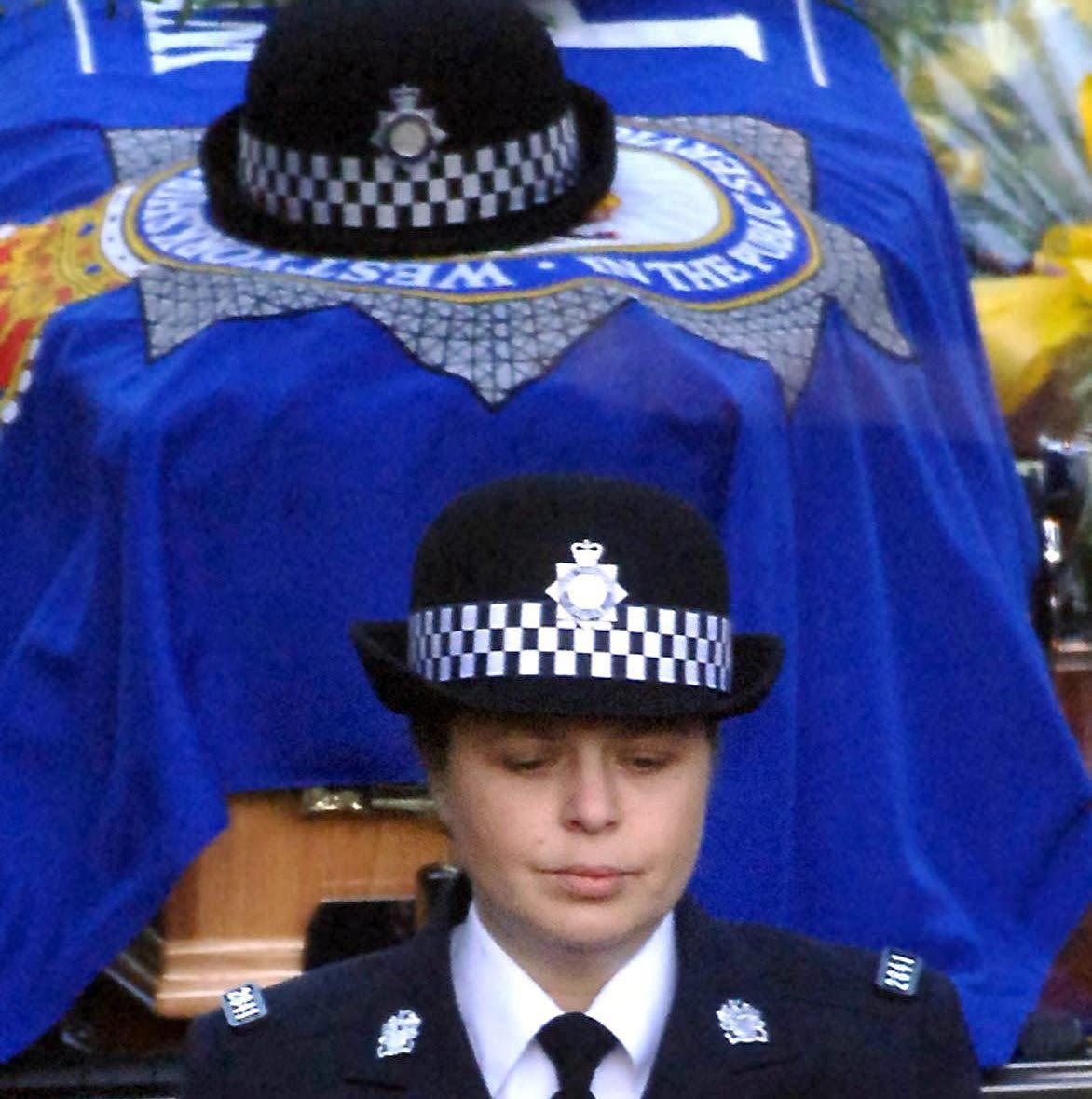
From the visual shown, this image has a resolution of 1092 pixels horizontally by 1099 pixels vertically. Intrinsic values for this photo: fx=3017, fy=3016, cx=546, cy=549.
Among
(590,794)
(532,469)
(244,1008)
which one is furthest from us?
(532,469)

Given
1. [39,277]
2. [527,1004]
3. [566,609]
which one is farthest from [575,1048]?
[39,277]

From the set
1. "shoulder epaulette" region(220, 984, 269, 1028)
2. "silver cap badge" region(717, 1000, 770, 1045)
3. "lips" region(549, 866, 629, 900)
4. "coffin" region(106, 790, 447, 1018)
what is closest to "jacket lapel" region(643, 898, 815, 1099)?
"silver cap badge" region(717, 1000, 770, 1045)

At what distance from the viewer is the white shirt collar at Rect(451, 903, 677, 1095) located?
1.75 meters

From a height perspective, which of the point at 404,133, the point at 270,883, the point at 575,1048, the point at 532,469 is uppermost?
the point at 404,133

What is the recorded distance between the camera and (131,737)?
8.23 ft

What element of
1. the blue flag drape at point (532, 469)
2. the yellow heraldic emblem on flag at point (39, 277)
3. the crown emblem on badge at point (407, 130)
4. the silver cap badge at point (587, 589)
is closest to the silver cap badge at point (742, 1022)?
the silver cap badge at point (587, 589)

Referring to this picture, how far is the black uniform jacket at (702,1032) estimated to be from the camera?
179 cm

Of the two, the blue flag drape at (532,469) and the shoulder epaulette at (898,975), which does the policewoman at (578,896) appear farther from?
the blue flag drape at (532,469)

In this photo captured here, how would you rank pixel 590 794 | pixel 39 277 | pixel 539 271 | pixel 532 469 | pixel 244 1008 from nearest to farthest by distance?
pixel 590 794, pixel 244 1008, pixel 532 469, pixel 539 271, pixel 39 277

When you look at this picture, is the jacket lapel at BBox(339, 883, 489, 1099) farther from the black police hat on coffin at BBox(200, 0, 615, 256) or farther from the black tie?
the black police hat on coffin at BBox(200, 0, 615, 256)

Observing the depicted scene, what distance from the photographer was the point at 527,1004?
175 cm

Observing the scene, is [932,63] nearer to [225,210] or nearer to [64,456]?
[225,210]

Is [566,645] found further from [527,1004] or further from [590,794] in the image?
[527,1004]

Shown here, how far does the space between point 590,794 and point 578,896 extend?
6 cm
